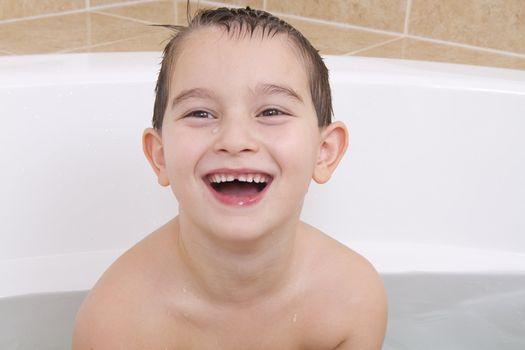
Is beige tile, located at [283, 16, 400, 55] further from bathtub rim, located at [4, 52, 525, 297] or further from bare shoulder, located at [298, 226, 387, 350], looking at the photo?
bare shoulder, located at [298, 226, 387, 350]

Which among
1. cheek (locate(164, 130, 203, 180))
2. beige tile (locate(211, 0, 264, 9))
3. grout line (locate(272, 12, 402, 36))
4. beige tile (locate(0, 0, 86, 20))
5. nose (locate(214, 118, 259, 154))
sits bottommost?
A: cheek (locate(164, 130, 203, 180))

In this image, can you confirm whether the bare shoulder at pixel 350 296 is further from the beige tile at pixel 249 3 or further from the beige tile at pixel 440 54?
the beige tile at pixel 249 3

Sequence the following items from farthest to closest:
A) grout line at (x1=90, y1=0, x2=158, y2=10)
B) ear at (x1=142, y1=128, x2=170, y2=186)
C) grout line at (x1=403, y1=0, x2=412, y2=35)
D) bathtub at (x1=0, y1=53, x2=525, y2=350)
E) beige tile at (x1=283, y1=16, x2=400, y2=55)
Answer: grout line at (x1=90, y1=0, x2=158, y2=10)
grout line at (x1=403, y1=0, x2=412, y2=35)
beige tile at (x1=283, y1=16, x2=400, y2=55)
bathtub at (x1=0, y1=53, x2=525, y2=350)
ear at (x1=142, y1=128, x2=170, y2=186)

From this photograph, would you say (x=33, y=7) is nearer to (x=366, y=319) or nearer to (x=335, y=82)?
(x=335, y=82)

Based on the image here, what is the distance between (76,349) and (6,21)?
98cm

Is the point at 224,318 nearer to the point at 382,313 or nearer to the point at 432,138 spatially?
the point at 382,313

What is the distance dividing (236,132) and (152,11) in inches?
47.4

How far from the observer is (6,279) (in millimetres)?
1211

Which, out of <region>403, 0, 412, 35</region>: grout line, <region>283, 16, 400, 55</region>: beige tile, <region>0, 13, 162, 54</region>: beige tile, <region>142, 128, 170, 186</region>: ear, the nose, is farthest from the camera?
<region>403, 0, 412, 35</region>: grout line

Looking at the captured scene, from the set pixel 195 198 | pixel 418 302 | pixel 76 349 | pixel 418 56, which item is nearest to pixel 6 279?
pixel 76 349

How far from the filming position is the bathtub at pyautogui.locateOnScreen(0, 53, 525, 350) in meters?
1.21

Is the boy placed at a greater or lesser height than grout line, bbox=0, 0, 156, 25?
lesser

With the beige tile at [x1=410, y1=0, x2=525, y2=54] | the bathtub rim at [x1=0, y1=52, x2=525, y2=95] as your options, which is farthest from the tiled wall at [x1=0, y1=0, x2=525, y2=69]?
the bathtub rim at [x1=0, y1=52, x2=525, y2=95]

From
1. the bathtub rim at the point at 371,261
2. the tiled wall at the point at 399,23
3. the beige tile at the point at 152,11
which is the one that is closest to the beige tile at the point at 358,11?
the tiled wall at the point at 399,23
